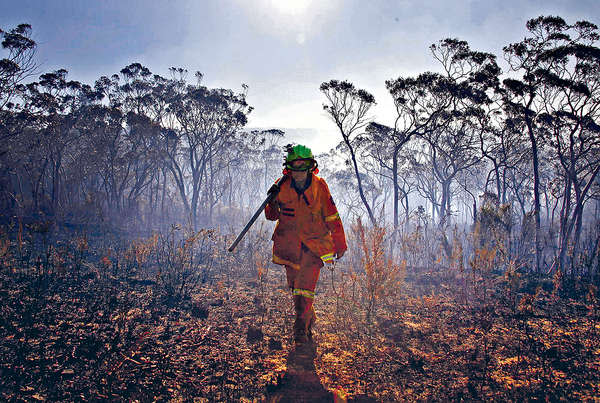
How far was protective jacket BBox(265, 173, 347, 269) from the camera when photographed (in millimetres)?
3131

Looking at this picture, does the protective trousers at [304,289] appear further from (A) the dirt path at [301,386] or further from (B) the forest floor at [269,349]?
(A) the dirt path at [301,386]

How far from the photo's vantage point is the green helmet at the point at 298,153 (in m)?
3.19

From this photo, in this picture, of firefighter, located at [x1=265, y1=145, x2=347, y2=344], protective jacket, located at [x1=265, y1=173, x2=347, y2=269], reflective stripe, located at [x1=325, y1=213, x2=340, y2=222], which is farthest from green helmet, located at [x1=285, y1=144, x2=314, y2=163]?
reflective stripe, located at [x1=325, y1=213, x2=340, y2=222]

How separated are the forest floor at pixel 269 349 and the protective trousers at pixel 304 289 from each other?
185 millimetres

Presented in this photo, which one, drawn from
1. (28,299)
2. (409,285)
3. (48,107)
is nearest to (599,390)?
(409,285)

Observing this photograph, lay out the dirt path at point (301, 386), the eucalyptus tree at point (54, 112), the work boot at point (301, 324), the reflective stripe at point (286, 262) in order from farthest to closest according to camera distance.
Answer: the eucalyptus tree at point (54, 112), the reflective stripe at point (286, 262), the work boot at point (301, 324), the dirt path at point (301, 386)

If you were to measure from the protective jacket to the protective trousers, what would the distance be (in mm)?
64

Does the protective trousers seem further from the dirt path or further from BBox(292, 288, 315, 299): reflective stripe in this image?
the dirt path

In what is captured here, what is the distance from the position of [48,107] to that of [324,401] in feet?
52.0

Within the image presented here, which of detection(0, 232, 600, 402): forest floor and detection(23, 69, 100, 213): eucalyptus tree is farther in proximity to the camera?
detection(23, 69, 100, 213): eucalyptus tree

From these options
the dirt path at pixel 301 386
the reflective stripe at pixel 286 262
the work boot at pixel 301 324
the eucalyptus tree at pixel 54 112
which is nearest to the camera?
the dirt path at pixel 301 386

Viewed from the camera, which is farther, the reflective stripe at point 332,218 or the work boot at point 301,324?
the reflective stripe at point 332,218

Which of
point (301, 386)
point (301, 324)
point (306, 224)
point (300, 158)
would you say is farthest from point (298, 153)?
point (301, 386)

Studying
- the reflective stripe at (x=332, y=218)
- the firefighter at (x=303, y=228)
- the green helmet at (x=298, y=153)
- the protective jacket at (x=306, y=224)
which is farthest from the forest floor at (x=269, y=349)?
the green helmet at (x=298, y=153)
